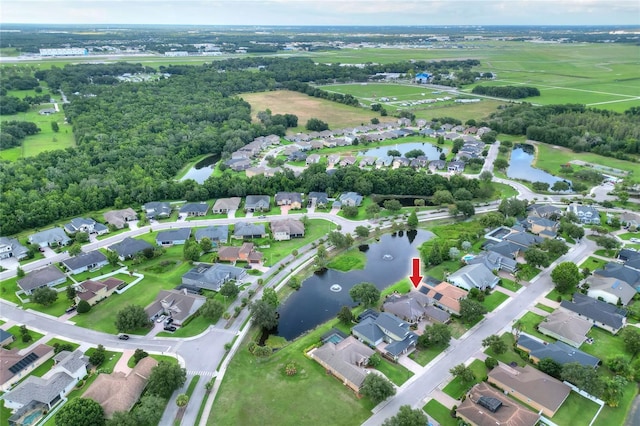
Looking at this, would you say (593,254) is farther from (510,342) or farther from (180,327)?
(180,327)

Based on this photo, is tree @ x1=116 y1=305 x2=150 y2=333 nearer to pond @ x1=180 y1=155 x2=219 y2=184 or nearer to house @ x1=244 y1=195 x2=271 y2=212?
house @ x1=244 y1=195 x2=271 y2=212

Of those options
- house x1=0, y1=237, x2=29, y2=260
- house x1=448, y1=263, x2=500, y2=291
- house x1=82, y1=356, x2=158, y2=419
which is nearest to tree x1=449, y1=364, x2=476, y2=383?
house x1=448, y1=263, x2=500, y2=291

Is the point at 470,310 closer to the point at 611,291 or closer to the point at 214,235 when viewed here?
the point at 611,291

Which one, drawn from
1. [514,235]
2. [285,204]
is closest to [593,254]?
[514,235]

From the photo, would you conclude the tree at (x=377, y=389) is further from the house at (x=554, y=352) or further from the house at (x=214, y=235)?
the house at (x=214, y=235)

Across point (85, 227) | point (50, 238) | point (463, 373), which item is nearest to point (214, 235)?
point (85, 227)

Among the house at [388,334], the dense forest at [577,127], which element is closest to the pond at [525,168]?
the dense forest at [577,127]
